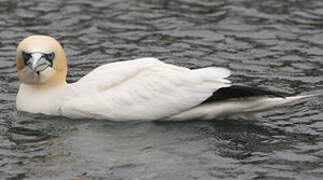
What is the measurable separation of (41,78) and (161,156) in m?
2.70

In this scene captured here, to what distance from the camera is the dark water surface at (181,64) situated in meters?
11.8

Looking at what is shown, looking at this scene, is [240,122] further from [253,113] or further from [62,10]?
[62,10]

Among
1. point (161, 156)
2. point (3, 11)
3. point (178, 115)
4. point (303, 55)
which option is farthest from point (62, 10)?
point (161, 156)

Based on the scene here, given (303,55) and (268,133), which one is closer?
(268,133)

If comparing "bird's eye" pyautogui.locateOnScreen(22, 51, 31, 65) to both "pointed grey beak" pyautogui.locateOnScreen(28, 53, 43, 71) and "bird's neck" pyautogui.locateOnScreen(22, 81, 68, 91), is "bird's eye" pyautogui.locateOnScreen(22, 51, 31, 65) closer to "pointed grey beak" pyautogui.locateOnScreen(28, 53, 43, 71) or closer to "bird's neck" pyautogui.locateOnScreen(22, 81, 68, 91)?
"pointed grey beak" pyautogui.locateOnScreen(28, 53, 43, 71)

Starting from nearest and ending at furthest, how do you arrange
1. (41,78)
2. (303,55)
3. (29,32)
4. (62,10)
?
(41,78) < (303,55) < (29,32) < (62,10)

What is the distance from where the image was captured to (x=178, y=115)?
527 inches

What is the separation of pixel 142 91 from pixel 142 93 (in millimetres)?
29

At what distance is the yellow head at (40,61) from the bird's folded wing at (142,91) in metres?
0.55

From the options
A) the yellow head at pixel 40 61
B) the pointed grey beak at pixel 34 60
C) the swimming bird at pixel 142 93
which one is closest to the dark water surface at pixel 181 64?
the swimming bird at pixel 142 93

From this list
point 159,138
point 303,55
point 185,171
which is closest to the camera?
point 185,171

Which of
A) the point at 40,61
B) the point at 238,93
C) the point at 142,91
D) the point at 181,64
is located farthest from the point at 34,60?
the point at 181,64

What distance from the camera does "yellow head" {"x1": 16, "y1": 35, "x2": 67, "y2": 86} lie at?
1359 cm

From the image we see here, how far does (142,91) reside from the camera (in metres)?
13.4
